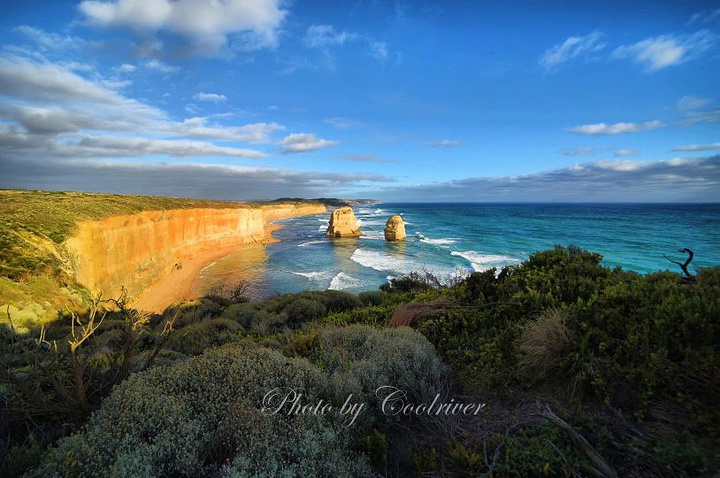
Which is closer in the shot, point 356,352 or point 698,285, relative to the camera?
point 698,285

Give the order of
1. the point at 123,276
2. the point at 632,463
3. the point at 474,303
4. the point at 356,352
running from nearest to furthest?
1. the point at 632,463
2. the point at 356,352
3. the point at 474,303
4. the point at 123,276

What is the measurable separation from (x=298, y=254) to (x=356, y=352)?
3735 cm

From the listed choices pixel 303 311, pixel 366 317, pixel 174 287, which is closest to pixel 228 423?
pixel 366 317

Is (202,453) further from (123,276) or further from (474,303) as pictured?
(123,276)

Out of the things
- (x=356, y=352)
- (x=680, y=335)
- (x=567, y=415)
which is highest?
(x=680, y=335)

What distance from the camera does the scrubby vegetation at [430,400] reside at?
268cm

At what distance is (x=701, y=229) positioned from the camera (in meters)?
49.2

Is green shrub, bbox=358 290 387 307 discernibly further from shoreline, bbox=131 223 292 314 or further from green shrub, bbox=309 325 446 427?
shoreline, bbox=131 223 292 314

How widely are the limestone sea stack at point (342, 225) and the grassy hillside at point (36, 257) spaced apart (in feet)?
124

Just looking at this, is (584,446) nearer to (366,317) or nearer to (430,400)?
(430,400)

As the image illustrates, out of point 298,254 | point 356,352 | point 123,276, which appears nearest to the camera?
point 356,352

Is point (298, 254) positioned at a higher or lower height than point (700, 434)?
lower

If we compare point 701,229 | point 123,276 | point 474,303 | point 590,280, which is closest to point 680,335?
point 590,280

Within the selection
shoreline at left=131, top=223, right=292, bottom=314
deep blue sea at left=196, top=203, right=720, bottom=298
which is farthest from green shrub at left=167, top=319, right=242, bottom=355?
deep blue sea at left=196, top=203, right=720, bottom=298
